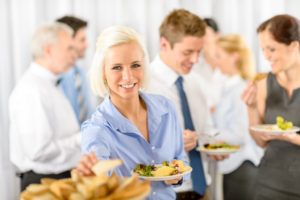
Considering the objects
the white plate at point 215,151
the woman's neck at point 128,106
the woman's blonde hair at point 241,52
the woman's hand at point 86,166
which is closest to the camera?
the woman's hand at point 86,166

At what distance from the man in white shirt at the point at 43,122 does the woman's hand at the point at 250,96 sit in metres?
0.80

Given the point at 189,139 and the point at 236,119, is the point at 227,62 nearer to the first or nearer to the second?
the point at 236,119

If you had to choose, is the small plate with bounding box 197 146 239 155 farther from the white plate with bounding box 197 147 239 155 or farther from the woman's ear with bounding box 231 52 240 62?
the woman's ear with bounding box 231 52 240 62

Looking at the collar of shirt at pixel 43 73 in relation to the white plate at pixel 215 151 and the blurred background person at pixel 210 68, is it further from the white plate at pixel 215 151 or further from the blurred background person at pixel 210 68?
the blurred background person at pixel 210 68

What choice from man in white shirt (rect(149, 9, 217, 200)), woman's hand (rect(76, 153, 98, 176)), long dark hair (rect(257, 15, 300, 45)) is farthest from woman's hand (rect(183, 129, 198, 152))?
woman's hand (rect(76, 153, 98, 176))

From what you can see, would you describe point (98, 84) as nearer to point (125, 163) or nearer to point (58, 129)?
point (125, 163)

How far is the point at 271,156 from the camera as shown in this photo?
1948 millimetres

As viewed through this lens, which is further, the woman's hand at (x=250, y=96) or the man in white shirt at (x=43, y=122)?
the man in white shirt at (x=43, y=122)

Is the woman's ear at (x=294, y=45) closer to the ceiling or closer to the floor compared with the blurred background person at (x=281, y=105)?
closer to the ceiling

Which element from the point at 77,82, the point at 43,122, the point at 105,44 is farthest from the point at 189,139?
the point at 77,82

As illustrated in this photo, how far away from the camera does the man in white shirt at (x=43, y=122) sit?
226 cm

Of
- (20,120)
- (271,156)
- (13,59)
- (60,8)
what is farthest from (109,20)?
(271,156)

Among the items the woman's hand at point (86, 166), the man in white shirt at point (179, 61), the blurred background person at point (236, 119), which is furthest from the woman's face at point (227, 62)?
the woman's hand at point (86, 166)

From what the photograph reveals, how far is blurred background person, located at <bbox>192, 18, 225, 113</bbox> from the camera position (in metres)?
3.11
